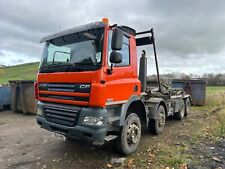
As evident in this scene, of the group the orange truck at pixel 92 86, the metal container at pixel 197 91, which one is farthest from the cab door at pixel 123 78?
the metal container at pixel 197 91

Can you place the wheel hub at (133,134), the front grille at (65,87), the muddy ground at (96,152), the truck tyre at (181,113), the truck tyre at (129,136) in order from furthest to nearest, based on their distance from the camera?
the truck tyre at (181,113) < the wheel hub at (133,134) < the truck tyre at (129,136) < the muddy ground at (96,152) < the front grille at (65,87)

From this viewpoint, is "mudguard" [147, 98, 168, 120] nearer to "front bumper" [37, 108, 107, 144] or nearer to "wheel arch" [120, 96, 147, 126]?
"wheel arch" [120, 96, 147, 126]

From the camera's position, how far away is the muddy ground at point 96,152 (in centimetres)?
459

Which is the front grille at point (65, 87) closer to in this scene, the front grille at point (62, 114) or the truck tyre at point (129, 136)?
the front grille at point (62, 114)

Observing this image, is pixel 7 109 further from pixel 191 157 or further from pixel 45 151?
pixel 191 157

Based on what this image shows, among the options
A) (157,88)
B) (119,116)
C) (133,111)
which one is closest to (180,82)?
(157,88)

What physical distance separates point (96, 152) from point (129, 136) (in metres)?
0.87

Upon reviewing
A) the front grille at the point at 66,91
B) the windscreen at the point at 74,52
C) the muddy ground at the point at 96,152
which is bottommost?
the muddy ground at the point at 96,152

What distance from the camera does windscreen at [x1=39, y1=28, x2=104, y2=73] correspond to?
14.1ft

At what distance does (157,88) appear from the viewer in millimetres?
7500

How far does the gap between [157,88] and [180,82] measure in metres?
7.77

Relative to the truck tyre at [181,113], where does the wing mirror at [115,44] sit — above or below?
above

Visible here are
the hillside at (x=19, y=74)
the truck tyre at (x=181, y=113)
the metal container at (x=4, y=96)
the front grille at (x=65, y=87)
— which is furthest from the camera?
the hillside at (x=19, y=74)

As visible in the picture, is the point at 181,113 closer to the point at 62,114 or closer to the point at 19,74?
the point at 62,114
